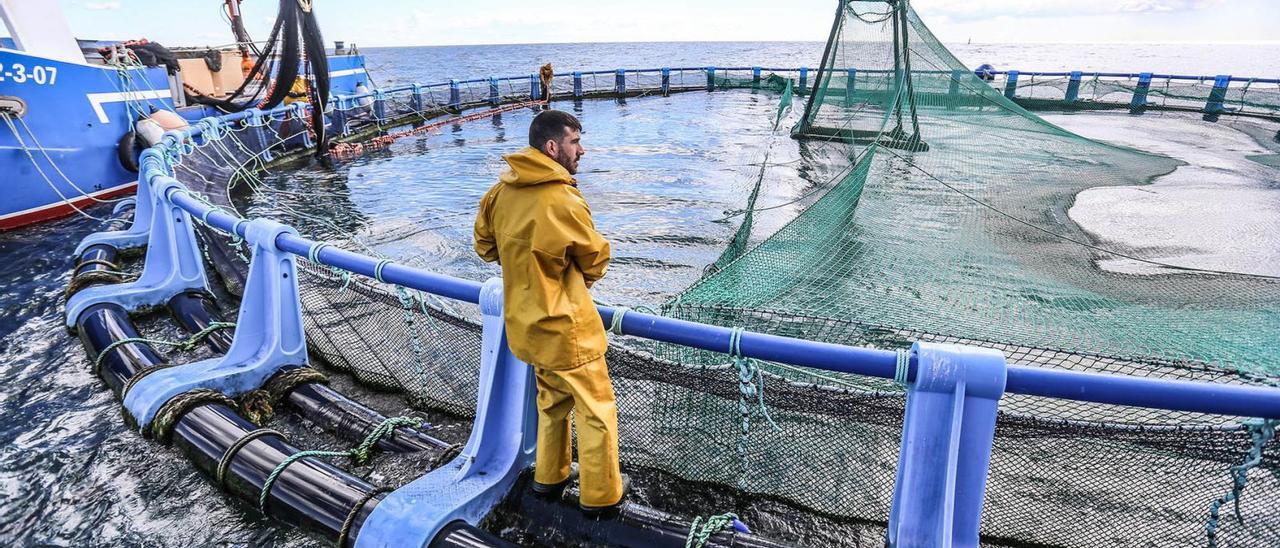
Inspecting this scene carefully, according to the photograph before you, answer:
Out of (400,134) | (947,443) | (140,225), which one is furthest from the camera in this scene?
(400,134)

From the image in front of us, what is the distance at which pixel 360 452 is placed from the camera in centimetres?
339

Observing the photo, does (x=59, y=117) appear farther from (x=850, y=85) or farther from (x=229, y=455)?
(x=850, y=85)

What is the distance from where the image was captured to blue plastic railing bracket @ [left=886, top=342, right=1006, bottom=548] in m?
2.01

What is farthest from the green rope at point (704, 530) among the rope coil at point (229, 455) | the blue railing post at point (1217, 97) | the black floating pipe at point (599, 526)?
the blue railing post at point (1217, 97)

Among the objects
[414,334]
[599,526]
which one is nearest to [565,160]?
[599,526]

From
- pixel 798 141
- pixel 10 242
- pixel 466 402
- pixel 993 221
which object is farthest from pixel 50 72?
pixel 798 141

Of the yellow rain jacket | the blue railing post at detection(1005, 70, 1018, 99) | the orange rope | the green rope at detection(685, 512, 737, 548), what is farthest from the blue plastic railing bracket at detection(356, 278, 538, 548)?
the blue railing post at detection(1005, 70, 1018, 99)

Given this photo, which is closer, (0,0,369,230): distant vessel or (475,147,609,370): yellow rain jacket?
(475,147,609,370): yellow rain jacket

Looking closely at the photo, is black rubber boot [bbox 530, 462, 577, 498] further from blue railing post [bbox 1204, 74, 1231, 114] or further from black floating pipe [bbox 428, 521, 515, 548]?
blue railing post [bbox 1204, 74, 1231, 114]

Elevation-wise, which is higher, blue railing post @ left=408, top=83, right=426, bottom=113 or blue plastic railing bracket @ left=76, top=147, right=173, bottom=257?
blue railing post @ left=408, top=83, right=426, bottom=113

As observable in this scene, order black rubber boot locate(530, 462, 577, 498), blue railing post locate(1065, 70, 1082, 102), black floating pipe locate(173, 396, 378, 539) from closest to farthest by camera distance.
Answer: black rubber boot locate(530, 462, 577, 498), black floating pipe locate(173, 396, 378, 539), blue railing post locate(1065, 70, 1082, 102)

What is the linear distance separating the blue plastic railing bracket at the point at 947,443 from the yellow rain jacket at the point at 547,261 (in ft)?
3.73

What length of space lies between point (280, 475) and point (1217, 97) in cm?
2789

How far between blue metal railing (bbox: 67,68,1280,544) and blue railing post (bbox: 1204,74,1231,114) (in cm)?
2588
